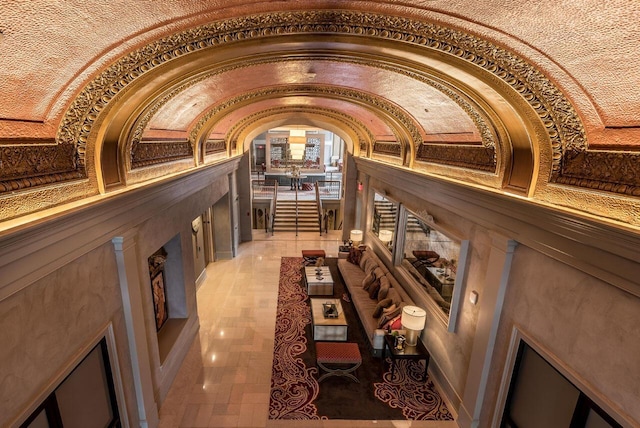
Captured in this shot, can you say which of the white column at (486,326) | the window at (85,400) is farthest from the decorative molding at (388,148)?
the window at (85,400)

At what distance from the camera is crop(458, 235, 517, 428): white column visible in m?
4.16

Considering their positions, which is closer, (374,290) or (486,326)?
(486,326)

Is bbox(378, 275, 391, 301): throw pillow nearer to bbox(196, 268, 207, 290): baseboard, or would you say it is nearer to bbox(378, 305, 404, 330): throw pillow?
bbox(378, 305, 404, 330): throw pillow

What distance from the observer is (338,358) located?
5.80 metres

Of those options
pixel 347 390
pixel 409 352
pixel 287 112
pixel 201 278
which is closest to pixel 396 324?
pixel 409 352

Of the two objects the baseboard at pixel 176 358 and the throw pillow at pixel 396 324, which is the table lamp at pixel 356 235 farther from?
the baseboard at pixel 176 358

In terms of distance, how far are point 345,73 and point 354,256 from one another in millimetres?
6864

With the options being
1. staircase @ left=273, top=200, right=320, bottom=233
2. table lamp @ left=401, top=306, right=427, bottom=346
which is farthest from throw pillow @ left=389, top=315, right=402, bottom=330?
staircase @ left=273, top=200, right=320, bottom=233

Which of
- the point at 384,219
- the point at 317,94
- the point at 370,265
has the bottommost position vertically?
the point at 370,265

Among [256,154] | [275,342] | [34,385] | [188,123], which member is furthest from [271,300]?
[256,154]

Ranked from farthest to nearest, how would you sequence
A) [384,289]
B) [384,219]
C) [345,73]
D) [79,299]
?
[384,219] < [384,289] < [345,73] < [79,299]

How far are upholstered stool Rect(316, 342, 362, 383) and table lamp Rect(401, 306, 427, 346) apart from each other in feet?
3.28

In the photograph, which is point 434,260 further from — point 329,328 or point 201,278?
point 201,278

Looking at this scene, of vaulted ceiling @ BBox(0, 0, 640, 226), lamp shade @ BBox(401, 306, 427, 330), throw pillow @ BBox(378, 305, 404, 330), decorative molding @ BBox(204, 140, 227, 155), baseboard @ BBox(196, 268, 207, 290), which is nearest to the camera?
vaulted ceiling @ BBox(0, 0, 640, 226)
